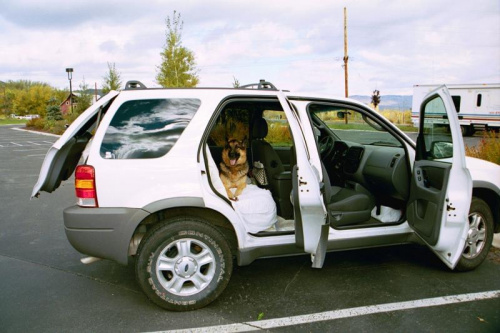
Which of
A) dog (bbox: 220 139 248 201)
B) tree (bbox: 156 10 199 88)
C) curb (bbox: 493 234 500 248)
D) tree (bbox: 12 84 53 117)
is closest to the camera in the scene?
dog (bbox: 220 139 248 201)

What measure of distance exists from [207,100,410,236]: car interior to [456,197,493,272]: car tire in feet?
2.22

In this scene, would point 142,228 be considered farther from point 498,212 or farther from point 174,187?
point 498,212

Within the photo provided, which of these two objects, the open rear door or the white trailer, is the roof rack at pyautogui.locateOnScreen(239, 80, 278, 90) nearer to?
the open rear door

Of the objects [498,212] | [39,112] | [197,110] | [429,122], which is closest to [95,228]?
[197,110]

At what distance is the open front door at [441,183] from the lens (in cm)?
338

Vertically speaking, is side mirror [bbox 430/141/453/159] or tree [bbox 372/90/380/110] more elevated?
tree [bbox 372/90/380/110]

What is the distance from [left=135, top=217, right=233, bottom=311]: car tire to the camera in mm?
3295

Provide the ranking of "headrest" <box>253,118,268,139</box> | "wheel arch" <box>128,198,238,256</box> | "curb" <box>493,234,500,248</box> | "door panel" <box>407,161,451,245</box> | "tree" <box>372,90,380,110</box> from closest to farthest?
"wheel arch" <box>128,198,238,256</box> → "door panel" <box>407,161,451,245</box> → "headrest" <box>253,118,268,139</box> → "curb" <box>493,234,500,248</box> → "tree" <box>372,90,380,110</box>

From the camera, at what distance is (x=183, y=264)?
133 inches

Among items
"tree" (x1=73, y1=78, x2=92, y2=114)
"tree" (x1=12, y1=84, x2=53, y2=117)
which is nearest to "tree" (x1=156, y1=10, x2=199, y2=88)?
"tree" (x1=73, y1=78, x2=92, y2=114)

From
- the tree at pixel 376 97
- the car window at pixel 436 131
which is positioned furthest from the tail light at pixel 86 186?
the tree at pixel 376 97

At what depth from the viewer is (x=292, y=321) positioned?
3234mm

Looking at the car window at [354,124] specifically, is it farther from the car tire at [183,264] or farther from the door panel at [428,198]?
the car tire at [183,264]

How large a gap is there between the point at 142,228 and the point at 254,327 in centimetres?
129
